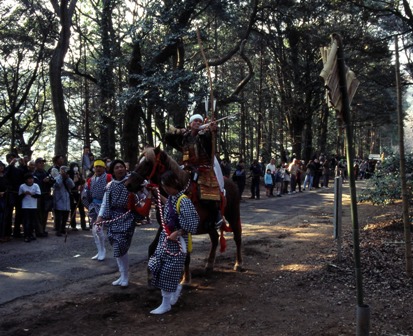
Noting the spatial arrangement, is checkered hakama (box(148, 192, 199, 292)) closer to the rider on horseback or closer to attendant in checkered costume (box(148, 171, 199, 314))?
attendant in checkered costume (box(148, 171, 199, 314))

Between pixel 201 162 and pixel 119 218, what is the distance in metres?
1.53

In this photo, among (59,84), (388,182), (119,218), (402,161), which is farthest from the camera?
(59,84)

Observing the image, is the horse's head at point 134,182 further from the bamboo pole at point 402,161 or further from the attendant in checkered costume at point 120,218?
the bamboo pole at point 402,161

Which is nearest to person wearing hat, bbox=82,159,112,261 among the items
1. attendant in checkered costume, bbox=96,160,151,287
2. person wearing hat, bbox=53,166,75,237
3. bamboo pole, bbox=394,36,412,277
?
attendant in checkered costume, bbox=96,160,151,287

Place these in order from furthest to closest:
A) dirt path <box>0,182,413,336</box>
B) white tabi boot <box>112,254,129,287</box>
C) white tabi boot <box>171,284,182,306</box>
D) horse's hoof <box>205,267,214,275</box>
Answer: horse's hoof <box>205,267,214,275</box>, white tabi boot <box>112,254,129,287</box>, white tabi boot <box>171,284,182,306</box>, dirt path <box>0,182,413,336</box>

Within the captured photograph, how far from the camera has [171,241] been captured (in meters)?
5.20

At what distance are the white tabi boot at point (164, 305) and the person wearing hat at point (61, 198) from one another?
654 cm

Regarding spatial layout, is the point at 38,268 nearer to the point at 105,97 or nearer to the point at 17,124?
the point at 105,97

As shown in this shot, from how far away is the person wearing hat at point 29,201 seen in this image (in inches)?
395

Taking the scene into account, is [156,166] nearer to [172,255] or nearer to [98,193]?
[172,255]

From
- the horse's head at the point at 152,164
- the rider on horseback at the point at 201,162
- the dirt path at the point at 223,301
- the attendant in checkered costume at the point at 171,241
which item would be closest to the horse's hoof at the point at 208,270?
the dirt path at the point at 223,301

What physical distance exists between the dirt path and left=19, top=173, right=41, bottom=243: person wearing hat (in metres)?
1.49

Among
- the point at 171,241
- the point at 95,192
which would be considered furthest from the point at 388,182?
the point at 95,192

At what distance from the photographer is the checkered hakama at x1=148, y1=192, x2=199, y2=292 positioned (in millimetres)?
5055
